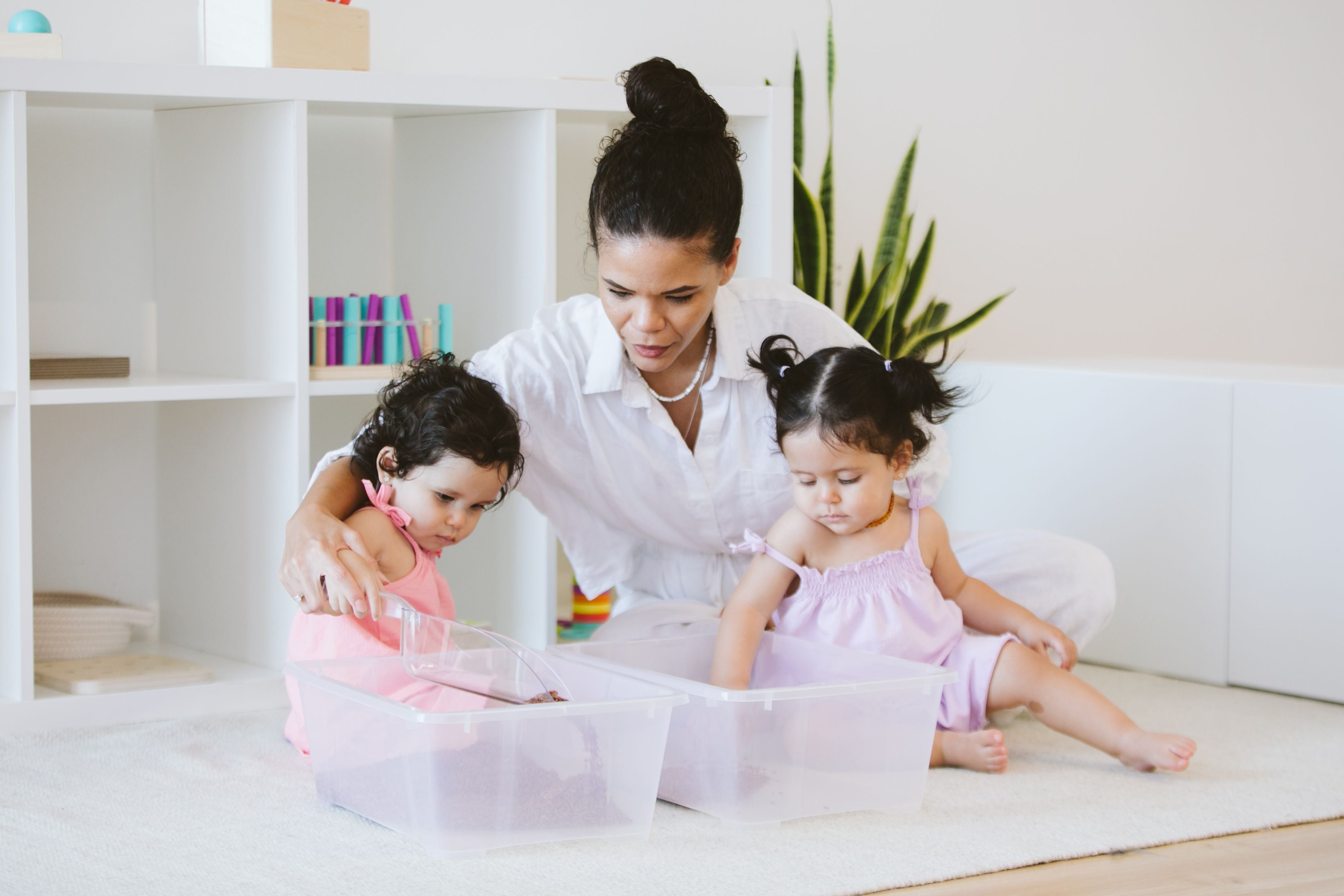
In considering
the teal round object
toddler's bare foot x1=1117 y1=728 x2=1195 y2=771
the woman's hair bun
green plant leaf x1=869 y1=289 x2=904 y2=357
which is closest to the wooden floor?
toddler's bare foot x1=1117 y1=728 x2=1195 y2=771

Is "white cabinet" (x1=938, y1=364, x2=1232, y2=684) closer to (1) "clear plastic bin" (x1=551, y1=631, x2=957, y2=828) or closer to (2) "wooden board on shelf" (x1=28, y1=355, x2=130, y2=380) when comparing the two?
(1) "clear plastic bin" (x1=551, y1=631, x2=957, y2=828)

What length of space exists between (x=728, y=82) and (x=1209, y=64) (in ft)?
4.29

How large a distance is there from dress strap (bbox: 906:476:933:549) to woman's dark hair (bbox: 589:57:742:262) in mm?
371

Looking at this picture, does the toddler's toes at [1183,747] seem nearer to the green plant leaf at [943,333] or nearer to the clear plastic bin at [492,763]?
the clear plastic bin at [492,763]

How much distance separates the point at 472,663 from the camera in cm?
153

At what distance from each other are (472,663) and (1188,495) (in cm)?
114

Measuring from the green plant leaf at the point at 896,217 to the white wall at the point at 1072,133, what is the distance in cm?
18

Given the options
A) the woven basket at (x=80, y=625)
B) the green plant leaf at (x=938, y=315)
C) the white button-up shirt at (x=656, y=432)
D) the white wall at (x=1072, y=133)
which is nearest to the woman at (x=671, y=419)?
the white button-up shirt at (x=656, y=432)

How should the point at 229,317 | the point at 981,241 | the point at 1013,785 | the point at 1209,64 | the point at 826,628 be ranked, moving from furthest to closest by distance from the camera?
the point at 1209,64
the point at 981,241
the point at 229,317
the point at 826,628
the point at 1013,785

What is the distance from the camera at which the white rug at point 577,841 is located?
1.27 metres

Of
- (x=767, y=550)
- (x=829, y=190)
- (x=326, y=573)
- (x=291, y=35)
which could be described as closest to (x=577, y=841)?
(x=326, y=573)

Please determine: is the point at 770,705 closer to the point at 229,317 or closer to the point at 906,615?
the point at 906,615

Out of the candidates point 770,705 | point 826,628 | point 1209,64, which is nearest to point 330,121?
point 826,628

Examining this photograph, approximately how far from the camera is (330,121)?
2357mm
